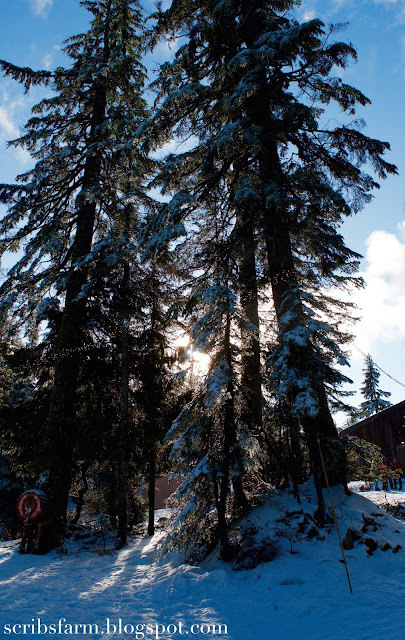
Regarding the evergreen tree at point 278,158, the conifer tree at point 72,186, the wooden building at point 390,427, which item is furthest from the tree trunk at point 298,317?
the wooden building at point 390,427

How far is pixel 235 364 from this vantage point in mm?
7805

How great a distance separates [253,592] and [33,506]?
22.0 feet

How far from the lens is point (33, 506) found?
948cm

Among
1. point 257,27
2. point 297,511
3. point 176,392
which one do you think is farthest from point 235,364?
point 257,27

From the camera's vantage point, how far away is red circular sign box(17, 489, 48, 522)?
9383mm

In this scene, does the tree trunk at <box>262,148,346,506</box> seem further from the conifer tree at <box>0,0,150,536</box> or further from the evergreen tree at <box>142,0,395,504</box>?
the conifer tree at <box>0,0,150,536</box>

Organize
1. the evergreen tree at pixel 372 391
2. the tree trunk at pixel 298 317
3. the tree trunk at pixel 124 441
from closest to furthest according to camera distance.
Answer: the tree trunk at pixel 298 317
the tree trunk at pixel 124 441
the evergreen tree at pixel 372 391

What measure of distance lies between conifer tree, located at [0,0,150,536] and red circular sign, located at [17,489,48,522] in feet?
1.74

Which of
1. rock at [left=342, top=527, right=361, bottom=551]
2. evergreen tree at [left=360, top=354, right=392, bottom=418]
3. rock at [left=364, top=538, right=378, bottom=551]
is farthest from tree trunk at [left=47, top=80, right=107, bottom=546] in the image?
evergreen tree at [left=360, top=354, right=392, bottom=418]

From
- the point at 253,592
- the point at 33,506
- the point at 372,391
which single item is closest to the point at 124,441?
the point at 33,506

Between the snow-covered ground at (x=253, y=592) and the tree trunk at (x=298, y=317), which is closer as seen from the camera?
the snow-covered ground at (x=253, y=592)

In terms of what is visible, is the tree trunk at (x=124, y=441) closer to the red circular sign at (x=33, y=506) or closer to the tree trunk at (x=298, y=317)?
the red circular sign at (x=33, y=506)

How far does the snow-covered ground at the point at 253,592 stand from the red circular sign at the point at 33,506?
1.60 metres

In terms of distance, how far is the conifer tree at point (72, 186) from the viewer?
37.4ft
